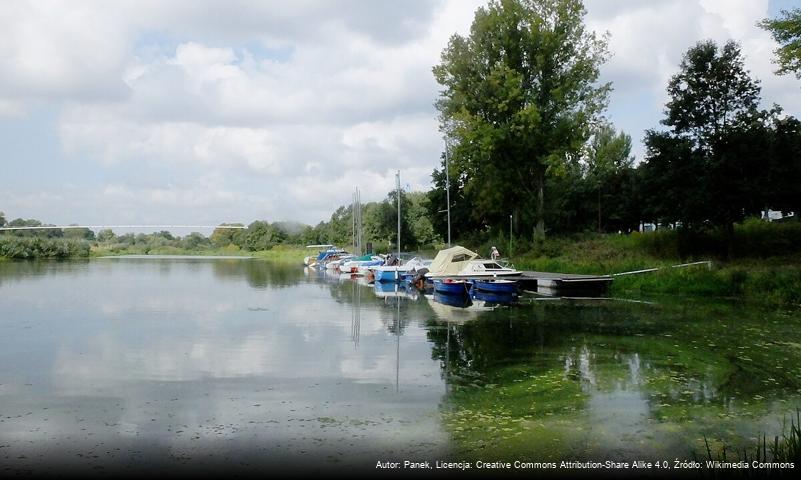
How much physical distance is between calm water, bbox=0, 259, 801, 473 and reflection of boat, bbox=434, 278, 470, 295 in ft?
22.9

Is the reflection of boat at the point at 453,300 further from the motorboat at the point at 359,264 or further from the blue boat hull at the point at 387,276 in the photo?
the motorboat at the point at 359,264

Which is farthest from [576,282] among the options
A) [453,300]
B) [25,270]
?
[25,270]

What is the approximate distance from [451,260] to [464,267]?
1925mm

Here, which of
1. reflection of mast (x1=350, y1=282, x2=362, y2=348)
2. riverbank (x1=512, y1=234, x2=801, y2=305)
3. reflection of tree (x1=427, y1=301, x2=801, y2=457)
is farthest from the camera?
riverbank (x1=512, y1=234, x2=801, y2=305)

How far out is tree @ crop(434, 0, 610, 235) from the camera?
43438 millimetres

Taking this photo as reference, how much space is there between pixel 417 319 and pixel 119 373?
479 inches

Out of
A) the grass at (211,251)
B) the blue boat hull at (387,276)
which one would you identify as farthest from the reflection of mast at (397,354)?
the grass at (211,251)

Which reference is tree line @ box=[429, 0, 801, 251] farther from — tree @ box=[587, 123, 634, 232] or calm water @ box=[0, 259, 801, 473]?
calm water @ box=[0, 259, 801, 473]

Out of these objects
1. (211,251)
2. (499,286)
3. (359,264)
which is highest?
(211,251)

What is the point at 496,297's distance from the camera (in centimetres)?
3080

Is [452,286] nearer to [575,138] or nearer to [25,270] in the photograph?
[575,138]

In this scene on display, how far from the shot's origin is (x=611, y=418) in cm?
1004

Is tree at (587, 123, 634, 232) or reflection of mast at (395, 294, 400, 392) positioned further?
tree at (587, 123, 634, 232)

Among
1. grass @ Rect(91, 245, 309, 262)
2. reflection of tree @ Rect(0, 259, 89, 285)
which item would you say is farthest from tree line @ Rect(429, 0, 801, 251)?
grass @ Rect(91, 245, 309, 262)
